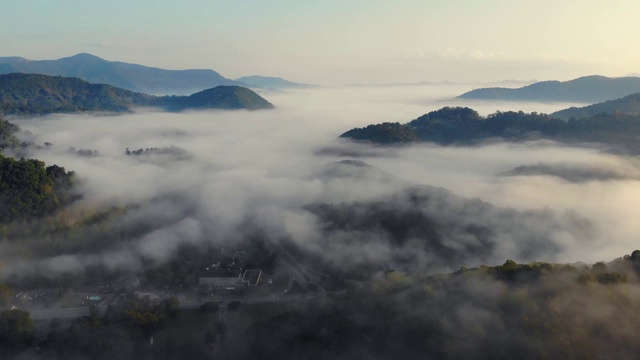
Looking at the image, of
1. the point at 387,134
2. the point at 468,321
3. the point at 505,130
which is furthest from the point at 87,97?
the point at 468,321

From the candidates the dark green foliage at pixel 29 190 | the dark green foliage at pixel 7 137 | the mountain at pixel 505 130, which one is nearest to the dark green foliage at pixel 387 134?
the mountain at pixel 505 130

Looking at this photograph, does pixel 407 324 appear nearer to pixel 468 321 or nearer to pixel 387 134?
pixel 468 321

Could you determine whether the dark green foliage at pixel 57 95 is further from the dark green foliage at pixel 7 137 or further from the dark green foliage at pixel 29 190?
the dark green foliage at pixel 29 190

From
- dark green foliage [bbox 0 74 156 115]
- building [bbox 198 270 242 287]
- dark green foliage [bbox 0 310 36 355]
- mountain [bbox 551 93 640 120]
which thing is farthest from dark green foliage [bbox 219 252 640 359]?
dark green foliage [bbox 0 74 156 115]

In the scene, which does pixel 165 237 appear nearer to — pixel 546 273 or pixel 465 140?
pixel 546 273

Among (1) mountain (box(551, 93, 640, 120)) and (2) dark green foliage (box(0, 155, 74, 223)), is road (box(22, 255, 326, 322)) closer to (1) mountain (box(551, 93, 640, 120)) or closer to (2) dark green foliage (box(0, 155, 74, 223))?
(2) dark green foliage (box(0, 155, 74, 223))

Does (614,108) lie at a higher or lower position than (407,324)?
higher
